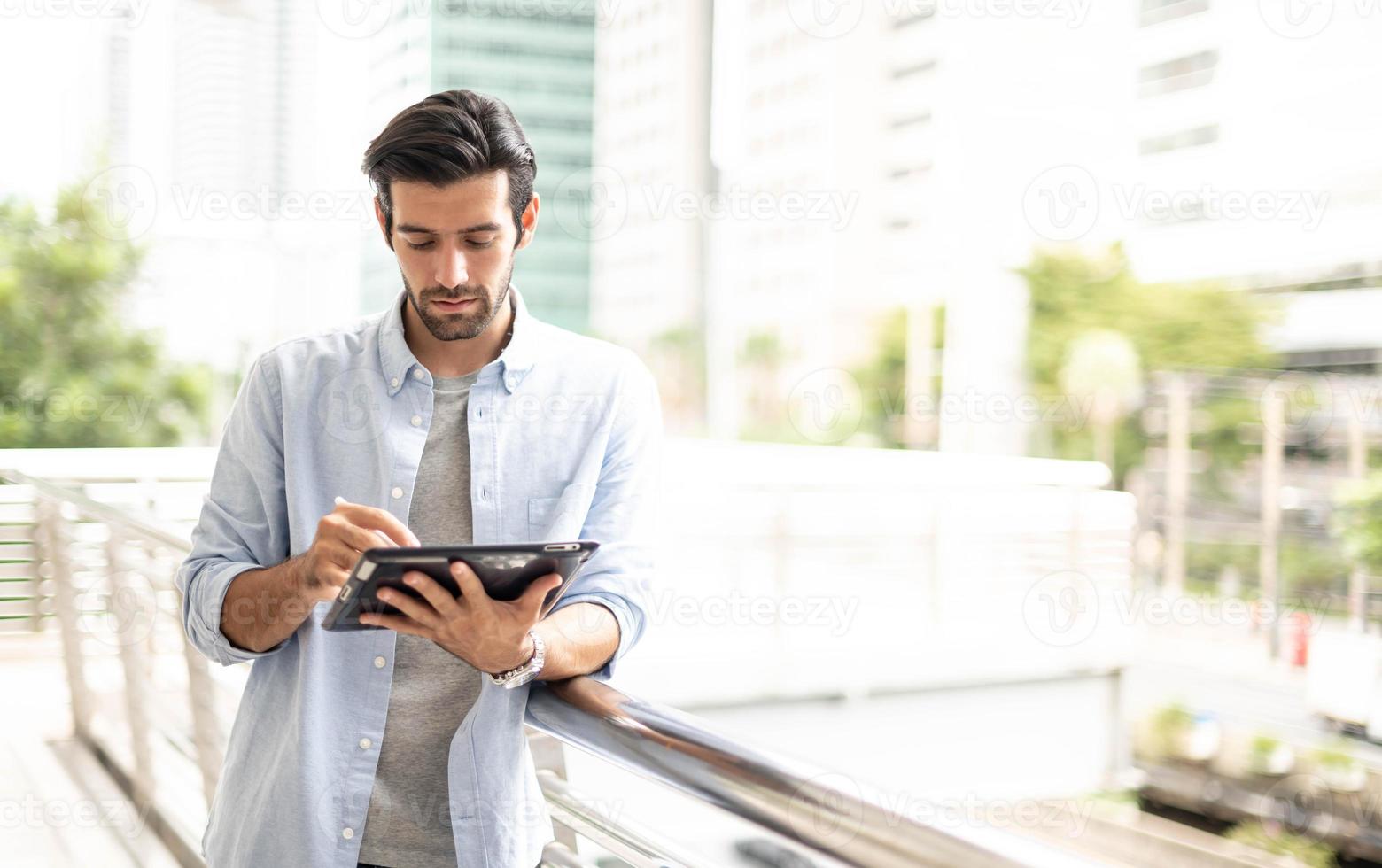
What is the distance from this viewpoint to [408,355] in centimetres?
105

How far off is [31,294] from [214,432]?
3.77ft

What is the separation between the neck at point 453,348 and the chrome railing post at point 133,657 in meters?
1.78

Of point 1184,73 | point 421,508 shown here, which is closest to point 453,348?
point 421,508

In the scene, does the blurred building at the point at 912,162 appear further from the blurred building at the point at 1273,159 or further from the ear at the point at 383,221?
the ear at the point at 383,221

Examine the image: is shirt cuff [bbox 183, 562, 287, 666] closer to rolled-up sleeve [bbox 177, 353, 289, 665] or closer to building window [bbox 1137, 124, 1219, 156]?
rolled-up sleeve [bbox 177, 353, 289, 665]

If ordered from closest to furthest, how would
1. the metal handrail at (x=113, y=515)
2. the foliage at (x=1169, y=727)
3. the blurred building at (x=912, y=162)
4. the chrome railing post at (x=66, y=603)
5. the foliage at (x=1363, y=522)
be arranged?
1. the metal handrail at (x=113, y=515)
2. the chrome railing post at (x=66, y=603)
3. the foliage at (x=1363, y=522)
4. the foliage at (x=1169, y=727)
5. the blurred building at (x=912, y=162)

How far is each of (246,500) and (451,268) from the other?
0.27 meters

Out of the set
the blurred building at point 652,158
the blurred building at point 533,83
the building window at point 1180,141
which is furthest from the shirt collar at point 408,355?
the building window at point 1180,141

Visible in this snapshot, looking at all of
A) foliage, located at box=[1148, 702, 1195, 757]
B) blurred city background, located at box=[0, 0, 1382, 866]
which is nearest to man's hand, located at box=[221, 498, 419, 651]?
blurred city background, located at box=[0, 0, 1382, 866]

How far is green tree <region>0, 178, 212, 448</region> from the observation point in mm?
6035

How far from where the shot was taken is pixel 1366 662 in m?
9.01

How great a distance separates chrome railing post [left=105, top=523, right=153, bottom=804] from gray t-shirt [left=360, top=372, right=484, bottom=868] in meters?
1.80

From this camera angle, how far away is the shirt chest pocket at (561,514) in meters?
1.00

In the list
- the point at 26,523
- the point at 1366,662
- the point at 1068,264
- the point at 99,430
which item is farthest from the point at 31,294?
the point at 1068,264
